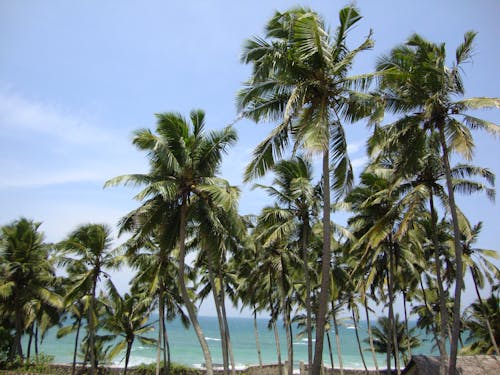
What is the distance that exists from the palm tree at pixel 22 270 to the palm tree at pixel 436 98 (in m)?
18.7

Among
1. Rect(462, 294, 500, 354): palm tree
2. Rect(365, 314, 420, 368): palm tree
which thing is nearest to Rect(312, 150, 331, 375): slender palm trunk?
Rect(462, 294, 500, 354): palm tree

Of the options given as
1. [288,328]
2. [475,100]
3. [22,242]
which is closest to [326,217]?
[475,100]

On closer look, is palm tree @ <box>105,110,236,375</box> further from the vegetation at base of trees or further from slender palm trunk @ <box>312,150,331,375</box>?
slender palm trunk @ <box>312,150,331,375</box>

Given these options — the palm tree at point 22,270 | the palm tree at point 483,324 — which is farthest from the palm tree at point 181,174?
the palm tree at point 483,324

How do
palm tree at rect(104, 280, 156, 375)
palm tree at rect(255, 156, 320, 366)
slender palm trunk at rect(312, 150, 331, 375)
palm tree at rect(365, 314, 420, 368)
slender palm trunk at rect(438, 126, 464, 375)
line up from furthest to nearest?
palm tree at rect(365, 314, 420, 368) < palm tree at rect(104, 280, 156, 375) < palm tree at rect(255, 156, 320, 366) < slender palm trunk at rect(438, 126, 464, 375) < slender palm trunk at rect(312, 150, 331, 375)

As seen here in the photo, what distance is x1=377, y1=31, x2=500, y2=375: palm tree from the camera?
37.3 ft

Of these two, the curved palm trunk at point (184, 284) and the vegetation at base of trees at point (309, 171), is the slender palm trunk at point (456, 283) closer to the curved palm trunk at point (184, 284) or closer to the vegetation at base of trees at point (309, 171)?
the vegetation at base of trees at point (309, 171)

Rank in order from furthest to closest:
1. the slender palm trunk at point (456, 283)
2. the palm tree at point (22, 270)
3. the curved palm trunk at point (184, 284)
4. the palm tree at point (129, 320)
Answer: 1. the palm tree at point (129, 320)
2. the palm tree at point (22, 270)
3. the curved palm trunk at point (184, 284)
4. the slender palm trunk at point (456, 283)

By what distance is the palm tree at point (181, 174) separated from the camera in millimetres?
12953

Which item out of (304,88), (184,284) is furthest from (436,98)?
(184,284)

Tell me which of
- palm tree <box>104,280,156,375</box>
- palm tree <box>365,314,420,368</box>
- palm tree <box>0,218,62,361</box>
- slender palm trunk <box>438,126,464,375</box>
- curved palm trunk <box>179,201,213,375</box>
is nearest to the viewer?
slender palm trunk <box>438,126,464,375</box>

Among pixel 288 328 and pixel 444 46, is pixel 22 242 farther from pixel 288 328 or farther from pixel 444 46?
pixel 444 46

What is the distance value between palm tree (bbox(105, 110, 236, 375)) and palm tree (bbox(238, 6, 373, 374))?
2261mm

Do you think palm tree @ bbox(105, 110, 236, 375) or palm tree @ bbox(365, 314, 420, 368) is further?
palm tree @ bbox(365, 314, 420, 368)
